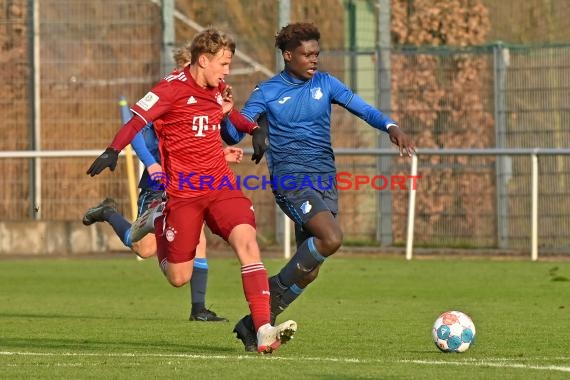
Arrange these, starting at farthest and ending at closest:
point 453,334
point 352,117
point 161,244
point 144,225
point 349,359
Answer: point 352,117 → point 144,225 → point 161,244 → point 453,334 → point 349,359

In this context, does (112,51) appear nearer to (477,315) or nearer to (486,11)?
(486,11)

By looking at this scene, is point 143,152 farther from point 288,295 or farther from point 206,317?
point 288,295

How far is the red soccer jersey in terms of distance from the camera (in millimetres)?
9258

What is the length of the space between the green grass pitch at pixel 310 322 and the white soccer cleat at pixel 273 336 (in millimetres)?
67

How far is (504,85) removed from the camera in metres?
20.5

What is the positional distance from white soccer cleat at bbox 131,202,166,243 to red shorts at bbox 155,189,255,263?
30.2 inches

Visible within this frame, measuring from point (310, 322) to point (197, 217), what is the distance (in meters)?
2.51

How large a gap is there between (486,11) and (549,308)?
33.3ft

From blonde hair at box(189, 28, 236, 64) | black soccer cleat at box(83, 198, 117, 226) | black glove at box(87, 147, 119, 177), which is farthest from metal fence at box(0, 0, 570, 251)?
black glove at box(87, 147, 119, 177)

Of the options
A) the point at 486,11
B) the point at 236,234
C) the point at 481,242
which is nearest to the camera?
the point at 236,234

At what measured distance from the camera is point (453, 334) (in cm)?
898

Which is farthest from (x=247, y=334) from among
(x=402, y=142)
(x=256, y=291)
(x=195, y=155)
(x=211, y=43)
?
(x=211, y=43)

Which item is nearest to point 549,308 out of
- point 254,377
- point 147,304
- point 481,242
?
point 147,304

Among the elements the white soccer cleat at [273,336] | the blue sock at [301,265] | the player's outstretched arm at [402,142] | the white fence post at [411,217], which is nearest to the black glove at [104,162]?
the white soccer cleat at [273,336]
